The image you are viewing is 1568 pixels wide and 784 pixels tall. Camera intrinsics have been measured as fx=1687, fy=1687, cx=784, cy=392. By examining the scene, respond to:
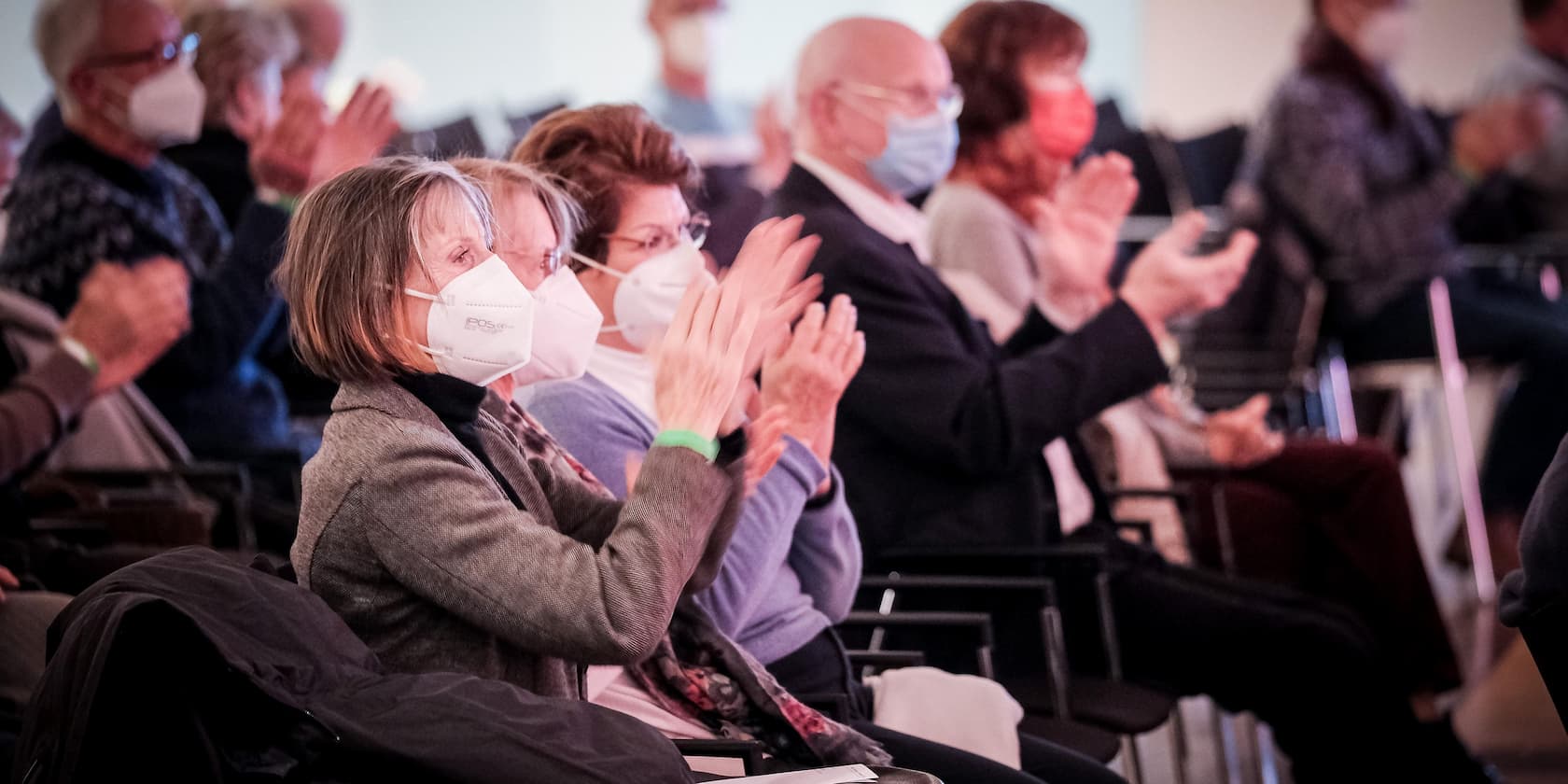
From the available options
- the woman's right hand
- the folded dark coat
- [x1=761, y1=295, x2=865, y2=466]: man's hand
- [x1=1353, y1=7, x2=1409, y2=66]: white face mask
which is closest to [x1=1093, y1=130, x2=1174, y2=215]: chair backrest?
[x1=1353, y1=7, x2=1409, y2=66]: white face mask

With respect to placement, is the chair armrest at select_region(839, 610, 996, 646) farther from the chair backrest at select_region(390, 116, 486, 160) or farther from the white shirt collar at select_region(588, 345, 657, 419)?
the chair backrest at select_region(390, 116, 486, 160)

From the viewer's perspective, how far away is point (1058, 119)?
332 centimetres

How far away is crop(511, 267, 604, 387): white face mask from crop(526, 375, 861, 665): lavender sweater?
183mm

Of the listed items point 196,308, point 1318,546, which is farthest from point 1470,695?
point 196,308

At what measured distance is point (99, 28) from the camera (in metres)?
3.51

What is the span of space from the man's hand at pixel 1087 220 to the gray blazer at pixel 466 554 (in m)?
1.45

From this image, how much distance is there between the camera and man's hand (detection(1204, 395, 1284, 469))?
3.74 metres

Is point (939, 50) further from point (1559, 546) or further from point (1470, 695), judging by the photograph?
point (1470, 695)

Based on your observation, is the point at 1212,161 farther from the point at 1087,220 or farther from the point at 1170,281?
the point at 1170,281

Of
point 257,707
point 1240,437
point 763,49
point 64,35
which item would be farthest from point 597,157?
point 763,49

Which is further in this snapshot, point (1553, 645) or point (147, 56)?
point (147, 56)

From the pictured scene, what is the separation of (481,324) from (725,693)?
0.55 m

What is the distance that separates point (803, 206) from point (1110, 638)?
89cm

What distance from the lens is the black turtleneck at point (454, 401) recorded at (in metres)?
1.69
